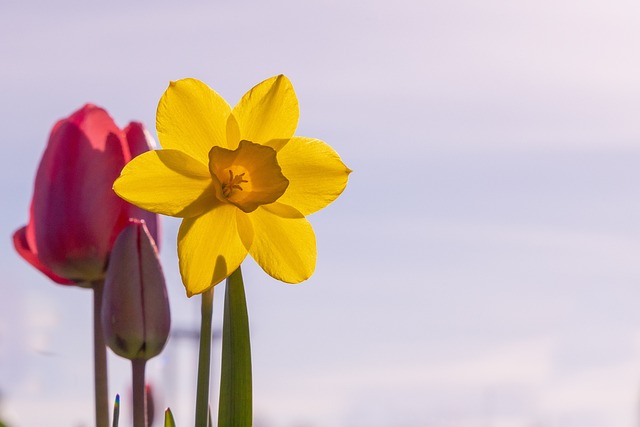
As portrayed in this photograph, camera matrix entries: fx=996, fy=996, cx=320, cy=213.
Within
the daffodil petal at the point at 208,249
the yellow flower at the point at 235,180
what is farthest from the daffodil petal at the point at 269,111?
the daffodil petal at the point at 208,249

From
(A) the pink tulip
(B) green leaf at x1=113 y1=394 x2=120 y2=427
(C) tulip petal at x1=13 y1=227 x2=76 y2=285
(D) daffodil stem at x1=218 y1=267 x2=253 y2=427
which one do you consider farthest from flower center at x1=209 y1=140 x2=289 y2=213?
(C) tulip petal at x1=13 y1=227 x2=76 y2=285

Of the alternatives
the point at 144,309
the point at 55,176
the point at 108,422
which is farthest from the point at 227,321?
the point at 55,176

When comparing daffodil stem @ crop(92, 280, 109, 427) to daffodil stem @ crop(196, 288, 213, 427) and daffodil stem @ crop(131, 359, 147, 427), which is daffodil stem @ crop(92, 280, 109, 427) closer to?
daffodil stem @ crop(131, 359, 147, 427)

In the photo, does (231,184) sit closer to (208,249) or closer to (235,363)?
(208,249)

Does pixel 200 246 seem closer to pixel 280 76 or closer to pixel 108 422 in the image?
pixel 280 76

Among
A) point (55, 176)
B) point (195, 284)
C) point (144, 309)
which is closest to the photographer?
point (195, 284)

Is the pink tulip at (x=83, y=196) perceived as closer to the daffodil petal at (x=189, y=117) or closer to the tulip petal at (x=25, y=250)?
the tulip petal at (x=25, y=250)
